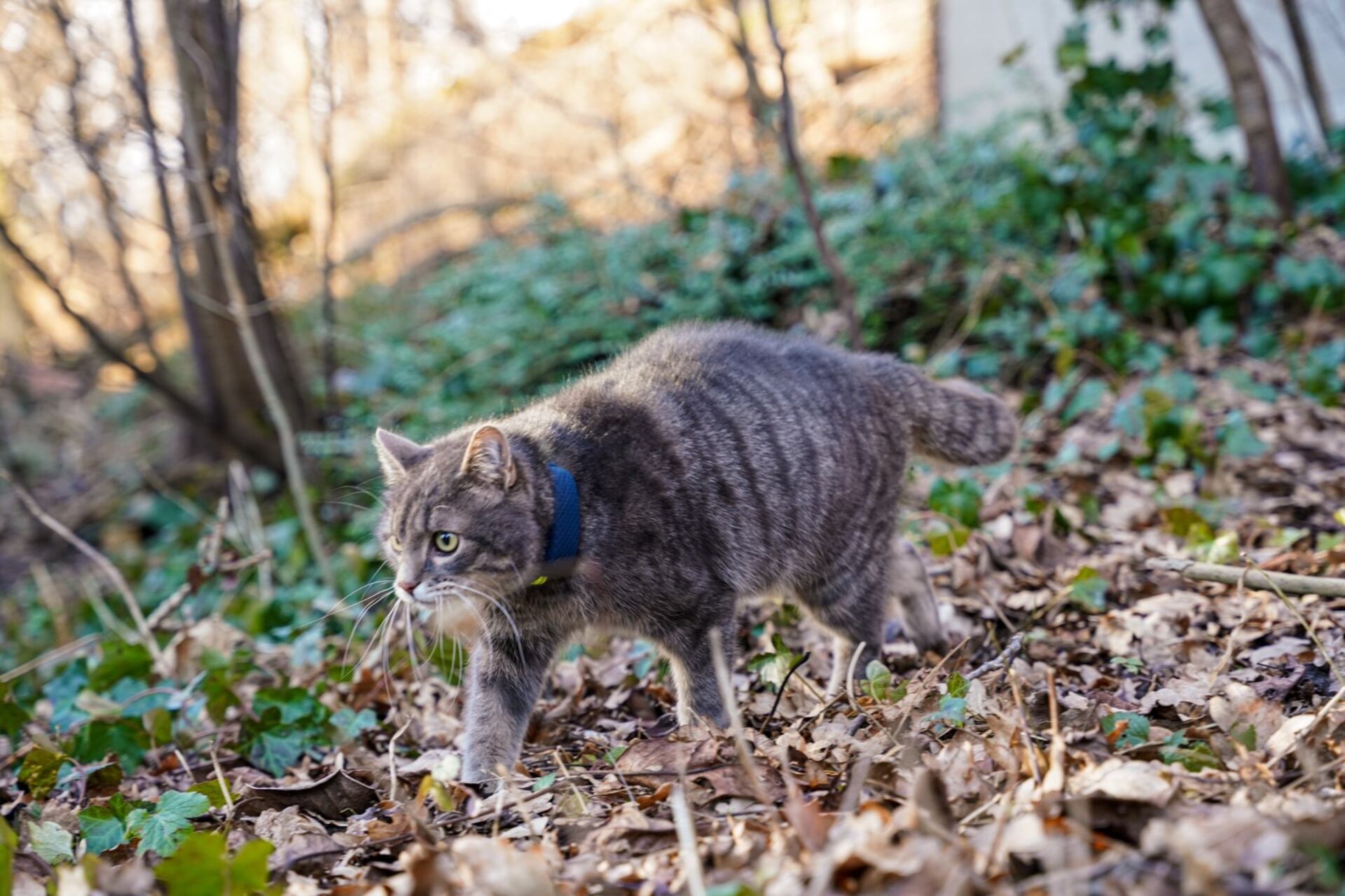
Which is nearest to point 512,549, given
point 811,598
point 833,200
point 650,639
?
point 650,639

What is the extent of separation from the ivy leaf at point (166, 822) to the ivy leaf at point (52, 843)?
150 millimetres

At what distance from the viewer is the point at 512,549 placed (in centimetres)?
317

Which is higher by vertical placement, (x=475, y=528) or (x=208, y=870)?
(x=475, y=528)

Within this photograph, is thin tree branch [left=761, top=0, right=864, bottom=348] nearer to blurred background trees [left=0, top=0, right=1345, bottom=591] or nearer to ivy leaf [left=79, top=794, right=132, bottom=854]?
blurred background trees [left=0, top=0, right=1345, bottom=591]

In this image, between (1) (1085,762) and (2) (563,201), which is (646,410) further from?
(2) (563,201)

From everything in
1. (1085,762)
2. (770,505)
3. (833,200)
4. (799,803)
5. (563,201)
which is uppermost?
(563,201)

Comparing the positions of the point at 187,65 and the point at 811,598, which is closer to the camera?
the point at 811,598

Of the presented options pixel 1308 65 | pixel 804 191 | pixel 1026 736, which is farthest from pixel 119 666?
pixel 1308 65

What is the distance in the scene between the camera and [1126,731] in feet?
8.18

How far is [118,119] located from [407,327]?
11.5 ft

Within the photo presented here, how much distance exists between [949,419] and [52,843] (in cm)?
313

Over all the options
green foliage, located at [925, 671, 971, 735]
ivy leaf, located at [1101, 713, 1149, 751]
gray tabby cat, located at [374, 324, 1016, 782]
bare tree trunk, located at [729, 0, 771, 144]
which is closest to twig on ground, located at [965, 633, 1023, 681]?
green foliage, located at [925, 671, 971, 735]

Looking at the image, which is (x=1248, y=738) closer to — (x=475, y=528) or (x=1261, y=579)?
(x=1261, y=579)

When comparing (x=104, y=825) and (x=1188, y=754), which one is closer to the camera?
(x=1188, y=754)
